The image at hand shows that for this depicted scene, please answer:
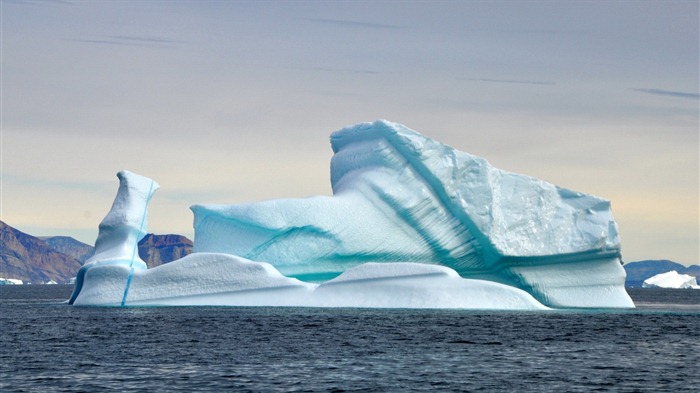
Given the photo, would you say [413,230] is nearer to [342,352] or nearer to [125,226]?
[125,226]

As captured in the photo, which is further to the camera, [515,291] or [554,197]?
[554,197]

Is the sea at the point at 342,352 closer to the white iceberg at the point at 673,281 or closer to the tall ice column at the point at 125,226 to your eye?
the tall ice column at the point at 125,226

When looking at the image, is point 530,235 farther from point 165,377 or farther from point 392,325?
point 165,377

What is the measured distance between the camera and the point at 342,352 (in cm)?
2466

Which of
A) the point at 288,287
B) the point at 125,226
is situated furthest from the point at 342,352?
the point at 125,226

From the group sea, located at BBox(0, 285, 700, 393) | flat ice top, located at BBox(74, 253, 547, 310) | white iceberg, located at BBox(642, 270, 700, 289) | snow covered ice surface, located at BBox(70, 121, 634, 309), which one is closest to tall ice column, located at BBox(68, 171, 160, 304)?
snow covered ice surface, located at BBox(70, 121, 634, 309)

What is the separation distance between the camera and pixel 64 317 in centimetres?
3591

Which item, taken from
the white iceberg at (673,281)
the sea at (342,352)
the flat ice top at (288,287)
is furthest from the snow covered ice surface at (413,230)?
the white iceberg at (673,281)

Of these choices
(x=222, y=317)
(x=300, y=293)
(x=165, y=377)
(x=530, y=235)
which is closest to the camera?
(x=165, y=377)

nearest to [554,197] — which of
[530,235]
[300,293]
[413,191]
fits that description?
[530,235]

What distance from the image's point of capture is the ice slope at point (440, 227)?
1587 inches

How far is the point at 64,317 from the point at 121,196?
5425 millimetres

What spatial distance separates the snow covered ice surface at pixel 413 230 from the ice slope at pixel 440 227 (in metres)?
0.04

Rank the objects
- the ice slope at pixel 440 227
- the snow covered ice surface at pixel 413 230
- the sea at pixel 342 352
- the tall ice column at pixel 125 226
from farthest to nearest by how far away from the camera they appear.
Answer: the ice slope at pixel 440 227 → the snow covered ice surface at pixel 413 230 → the tall ice column at pixel 125 226 → the sea at pixel 342 352
